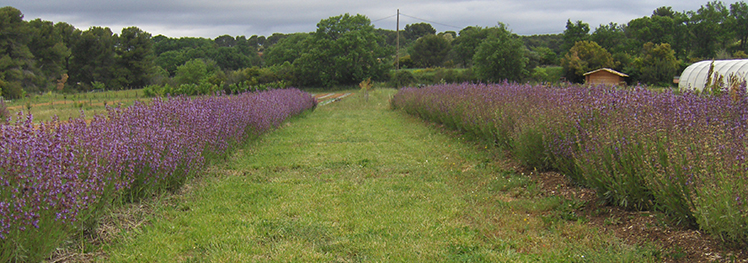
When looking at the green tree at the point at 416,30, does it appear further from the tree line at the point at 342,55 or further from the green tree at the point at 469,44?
the tree line at the point at 342,55

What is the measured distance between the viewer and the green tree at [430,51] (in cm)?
8562

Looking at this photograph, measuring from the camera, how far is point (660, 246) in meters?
3.36

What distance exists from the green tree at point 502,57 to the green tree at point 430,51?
1456 inches

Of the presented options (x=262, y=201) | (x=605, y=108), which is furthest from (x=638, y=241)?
(x=262, y=201)

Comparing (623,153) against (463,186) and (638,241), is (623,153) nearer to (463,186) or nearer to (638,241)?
(638,241)

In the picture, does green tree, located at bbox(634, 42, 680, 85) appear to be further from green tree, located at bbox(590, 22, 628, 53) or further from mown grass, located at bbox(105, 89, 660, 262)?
mown grass, located at bbox(105, 89, 660, 262)

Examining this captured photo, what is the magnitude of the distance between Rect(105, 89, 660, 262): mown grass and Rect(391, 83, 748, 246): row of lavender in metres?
0.42

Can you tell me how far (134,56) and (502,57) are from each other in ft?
131

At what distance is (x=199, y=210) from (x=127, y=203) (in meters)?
0.64

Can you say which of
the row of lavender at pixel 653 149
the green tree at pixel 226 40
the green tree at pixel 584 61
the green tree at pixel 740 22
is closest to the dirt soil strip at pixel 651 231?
the row of lavender at pixel 653 149

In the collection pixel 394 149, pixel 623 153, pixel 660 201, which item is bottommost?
pixel 394 149

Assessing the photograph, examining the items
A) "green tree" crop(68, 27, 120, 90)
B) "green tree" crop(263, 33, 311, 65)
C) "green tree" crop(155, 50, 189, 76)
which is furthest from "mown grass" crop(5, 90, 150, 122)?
"green tree" crop(155, 50, 189, 76)

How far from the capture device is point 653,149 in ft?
11.9

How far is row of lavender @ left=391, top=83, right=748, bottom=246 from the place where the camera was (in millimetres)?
3023
